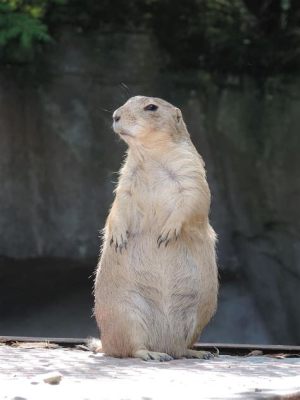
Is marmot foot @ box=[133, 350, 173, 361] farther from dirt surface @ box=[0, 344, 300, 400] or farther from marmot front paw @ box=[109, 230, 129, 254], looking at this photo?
marmot front paw @ box=[109, 230, 129, 254]

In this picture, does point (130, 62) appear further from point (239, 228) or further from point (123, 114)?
point (123, 114)

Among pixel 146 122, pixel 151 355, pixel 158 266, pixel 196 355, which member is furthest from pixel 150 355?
pixel 146 122

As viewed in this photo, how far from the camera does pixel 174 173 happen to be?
7988 millimetres

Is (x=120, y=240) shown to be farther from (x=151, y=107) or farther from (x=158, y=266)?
(x=151, y=107)

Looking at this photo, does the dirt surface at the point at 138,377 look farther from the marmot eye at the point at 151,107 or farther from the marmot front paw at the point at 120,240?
the marmot eye at the point at 151,107

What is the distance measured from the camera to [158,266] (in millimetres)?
7773

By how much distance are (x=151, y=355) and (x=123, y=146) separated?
253 inches

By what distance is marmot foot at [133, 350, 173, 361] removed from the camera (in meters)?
7.48

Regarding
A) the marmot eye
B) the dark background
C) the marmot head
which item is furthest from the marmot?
the dark background

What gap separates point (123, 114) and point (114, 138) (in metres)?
5.44

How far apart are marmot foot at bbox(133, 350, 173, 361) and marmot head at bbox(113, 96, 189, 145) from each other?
1620 mm

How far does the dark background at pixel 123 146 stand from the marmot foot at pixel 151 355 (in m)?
6.05

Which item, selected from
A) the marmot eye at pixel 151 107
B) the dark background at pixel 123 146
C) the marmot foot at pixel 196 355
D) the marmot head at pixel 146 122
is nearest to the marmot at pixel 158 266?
the marmot foot at pixel 196 355

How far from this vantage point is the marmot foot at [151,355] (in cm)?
748
